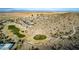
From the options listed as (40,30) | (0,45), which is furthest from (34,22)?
(0,45)

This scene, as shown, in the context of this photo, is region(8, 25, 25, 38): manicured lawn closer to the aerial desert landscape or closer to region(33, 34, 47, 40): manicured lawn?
the aerial desert landscape

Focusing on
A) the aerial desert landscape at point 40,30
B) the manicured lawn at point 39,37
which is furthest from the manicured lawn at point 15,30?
the manicured lawn at point 39,37

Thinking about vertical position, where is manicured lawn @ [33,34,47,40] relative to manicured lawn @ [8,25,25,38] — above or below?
below

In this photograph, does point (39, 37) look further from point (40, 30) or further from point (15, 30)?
point (15, 30)

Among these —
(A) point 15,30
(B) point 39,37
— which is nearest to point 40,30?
(B) point 39,37

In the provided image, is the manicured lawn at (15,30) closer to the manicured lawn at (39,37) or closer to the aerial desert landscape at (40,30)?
the aerial desert landscape at (40,30)

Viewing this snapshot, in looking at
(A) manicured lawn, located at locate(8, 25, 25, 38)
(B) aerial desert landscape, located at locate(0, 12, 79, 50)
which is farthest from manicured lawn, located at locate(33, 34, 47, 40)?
(A) manicured lawn, located at locate(8, 25, 25, 38)
